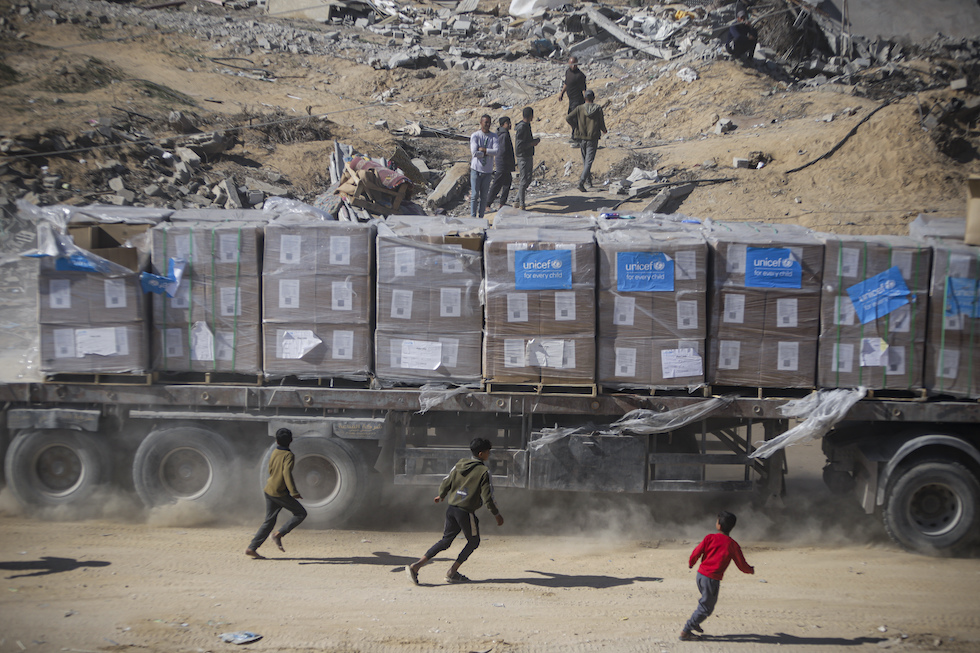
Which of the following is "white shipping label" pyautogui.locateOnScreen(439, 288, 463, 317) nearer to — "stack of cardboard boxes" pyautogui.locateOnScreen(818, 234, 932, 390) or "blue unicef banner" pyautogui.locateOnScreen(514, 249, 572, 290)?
"blue unicef banner" pyautogui.locateOnScreen(514, 249, 572, 290)

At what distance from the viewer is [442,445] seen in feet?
25.1

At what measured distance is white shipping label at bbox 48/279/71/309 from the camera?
7.07m

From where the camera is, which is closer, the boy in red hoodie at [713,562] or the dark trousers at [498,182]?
the boy in red hoodie at [713,562]

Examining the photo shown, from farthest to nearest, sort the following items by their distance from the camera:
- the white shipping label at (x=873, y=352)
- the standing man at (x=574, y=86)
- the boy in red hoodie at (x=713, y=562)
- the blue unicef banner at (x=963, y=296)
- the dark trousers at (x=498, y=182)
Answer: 1. the standing man at (x=574, y=86)
2. the dark trousers at (x=498, y=182)
3. the white shipping label at (x=873, y=352)
4. the blue unicef banner at (x=963, y=296)
5. the boy in red hoodie at (x=713, y=562)

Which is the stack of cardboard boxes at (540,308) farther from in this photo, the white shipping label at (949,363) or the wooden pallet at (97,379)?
the wooden pallet at (97,379)

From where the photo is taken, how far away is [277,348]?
718 cm

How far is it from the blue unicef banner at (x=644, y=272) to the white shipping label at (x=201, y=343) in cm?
390

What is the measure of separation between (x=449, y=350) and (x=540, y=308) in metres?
0.95

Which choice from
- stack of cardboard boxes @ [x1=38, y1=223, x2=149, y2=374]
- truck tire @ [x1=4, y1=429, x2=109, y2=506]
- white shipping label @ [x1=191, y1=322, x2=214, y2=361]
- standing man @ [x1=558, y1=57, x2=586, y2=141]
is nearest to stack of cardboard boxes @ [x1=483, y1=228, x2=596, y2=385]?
white shipping label @ [x1=191, y1=322, x2=214, y2=361]

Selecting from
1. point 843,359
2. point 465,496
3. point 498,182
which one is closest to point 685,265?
point 843,359

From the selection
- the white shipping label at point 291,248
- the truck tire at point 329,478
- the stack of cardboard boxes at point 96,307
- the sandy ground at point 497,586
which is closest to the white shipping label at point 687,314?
the sandy ground at point 497,586

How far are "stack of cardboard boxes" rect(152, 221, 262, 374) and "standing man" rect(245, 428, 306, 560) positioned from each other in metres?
0.94

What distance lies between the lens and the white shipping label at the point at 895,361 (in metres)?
6.96

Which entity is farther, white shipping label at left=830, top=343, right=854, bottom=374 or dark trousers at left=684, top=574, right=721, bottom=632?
white shipping label at left=830, top=343, right=854, bottom=374
